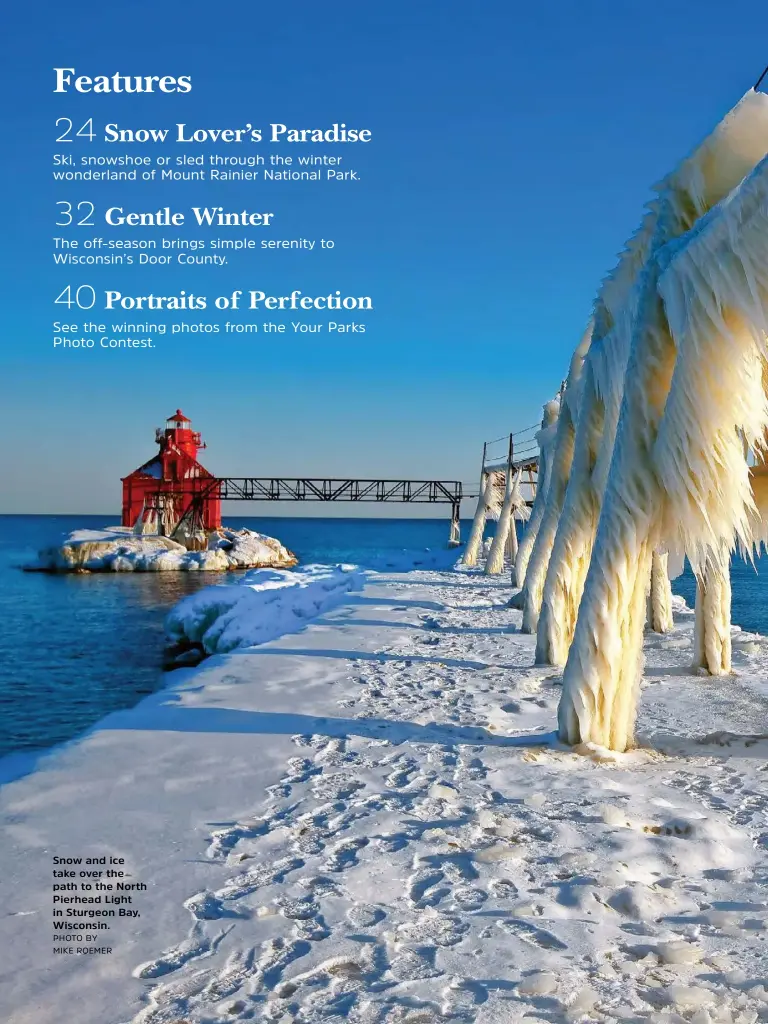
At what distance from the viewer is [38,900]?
349 centimetres

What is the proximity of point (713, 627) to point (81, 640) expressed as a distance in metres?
16.5

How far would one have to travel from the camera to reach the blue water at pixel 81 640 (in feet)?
40.8

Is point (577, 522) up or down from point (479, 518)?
down

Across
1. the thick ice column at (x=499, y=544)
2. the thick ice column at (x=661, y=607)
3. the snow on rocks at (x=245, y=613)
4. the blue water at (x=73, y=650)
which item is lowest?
the blue water at (x=73, y=650)

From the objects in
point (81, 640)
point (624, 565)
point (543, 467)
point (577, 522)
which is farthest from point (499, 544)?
point (624, 565)

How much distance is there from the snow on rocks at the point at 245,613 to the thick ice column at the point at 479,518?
344 inches

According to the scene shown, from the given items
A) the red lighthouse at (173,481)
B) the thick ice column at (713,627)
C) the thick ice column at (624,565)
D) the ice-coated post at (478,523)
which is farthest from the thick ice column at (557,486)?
the red lighthouse at (173,481)

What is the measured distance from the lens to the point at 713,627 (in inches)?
354

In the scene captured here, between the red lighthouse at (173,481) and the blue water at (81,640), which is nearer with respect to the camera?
the blue water at (81,640)

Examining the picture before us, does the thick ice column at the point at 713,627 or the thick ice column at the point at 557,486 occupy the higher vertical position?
the thick ice column at the point at 557,486

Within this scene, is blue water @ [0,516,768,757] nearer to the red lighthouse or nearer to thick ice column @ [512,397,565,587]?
thick ice column @ [512,397,565,587]

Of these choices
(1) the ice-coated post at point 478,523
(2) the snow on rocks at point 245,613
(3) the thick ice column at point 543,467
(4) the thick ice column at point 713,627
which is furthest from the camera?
(1) the ice-coated post at point 478,523

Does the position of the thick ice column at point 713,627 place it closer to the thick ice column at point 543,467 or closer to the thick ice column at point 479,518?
the thick ice column at point 543,467

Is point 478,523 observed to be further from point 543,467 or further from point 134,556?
point 134,556
